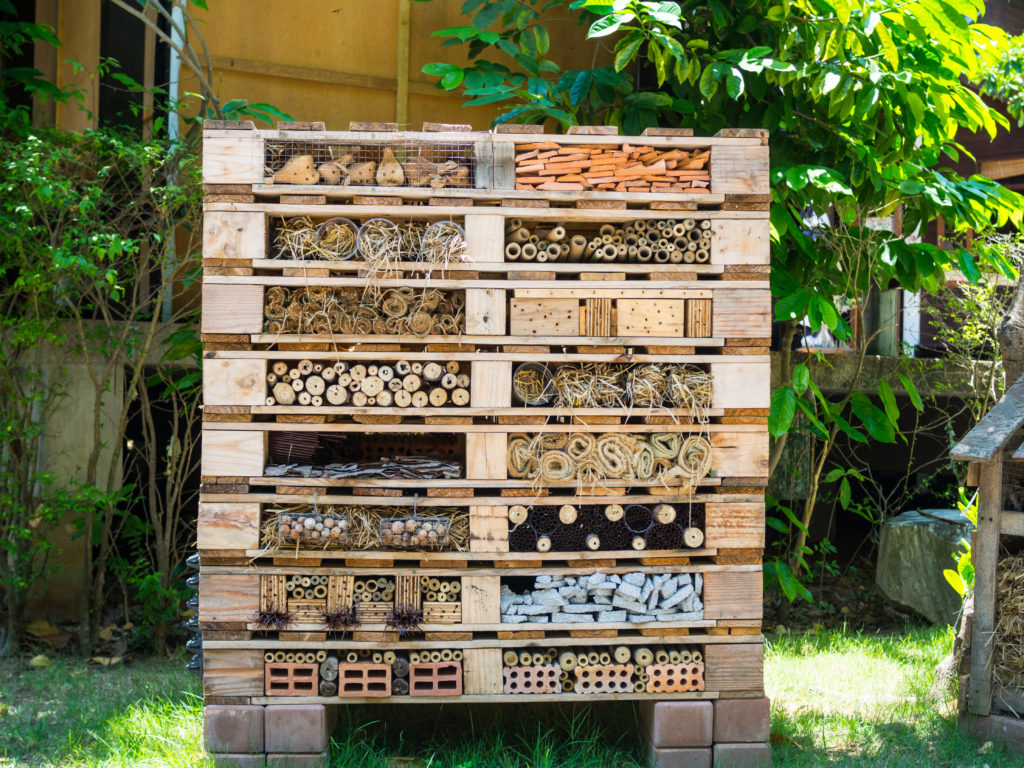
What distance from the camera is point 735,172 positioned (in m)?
4.11

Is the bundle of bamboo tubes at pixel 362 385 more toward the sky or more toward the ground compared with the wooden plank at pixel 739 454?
more toward the sky

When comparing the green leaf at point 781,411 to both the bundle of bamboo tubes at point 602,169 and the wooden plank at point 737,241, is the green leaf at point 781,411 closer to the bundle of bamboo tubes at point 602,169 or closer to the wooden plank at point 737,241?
the wooden plank at point 737,241

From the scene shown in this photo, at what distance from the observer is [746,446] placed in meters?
4.11

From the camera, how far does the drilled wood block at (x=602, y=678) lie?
403 cm

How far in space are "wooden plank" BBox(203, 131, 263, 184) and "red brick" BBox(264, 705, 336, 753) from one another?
7.90ft

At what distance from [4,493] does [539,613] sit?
12.6 ft

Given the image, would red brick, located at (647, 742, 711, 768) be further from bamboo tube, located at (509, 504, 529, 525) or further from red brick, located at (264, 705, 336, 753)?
red brick, located at (264, 705, 336, 753)

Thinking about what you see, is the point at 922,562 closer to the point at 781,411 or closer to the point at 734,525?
the point at 781,411

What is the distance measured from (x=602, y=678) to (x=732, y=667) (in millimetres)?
621

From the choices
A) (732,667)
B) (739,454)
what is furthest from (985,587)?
(739,454)

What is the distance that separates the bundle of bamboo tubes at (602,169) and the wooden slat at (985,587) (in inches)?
83.7

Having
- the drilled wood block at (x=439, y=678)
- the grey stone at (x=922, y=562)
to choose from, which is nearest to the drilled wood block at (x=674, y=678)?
the drilled wood block at (x=439, y=678)

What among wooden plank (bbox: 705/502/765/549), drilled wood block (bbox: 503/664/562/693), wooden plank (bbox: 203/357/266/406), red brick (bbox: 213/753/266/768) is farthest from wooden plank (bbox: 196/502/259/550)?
wooden plank (bbox: 705/502/765/549)

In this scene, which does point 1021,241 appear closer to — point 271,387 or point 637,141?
point 637,141
